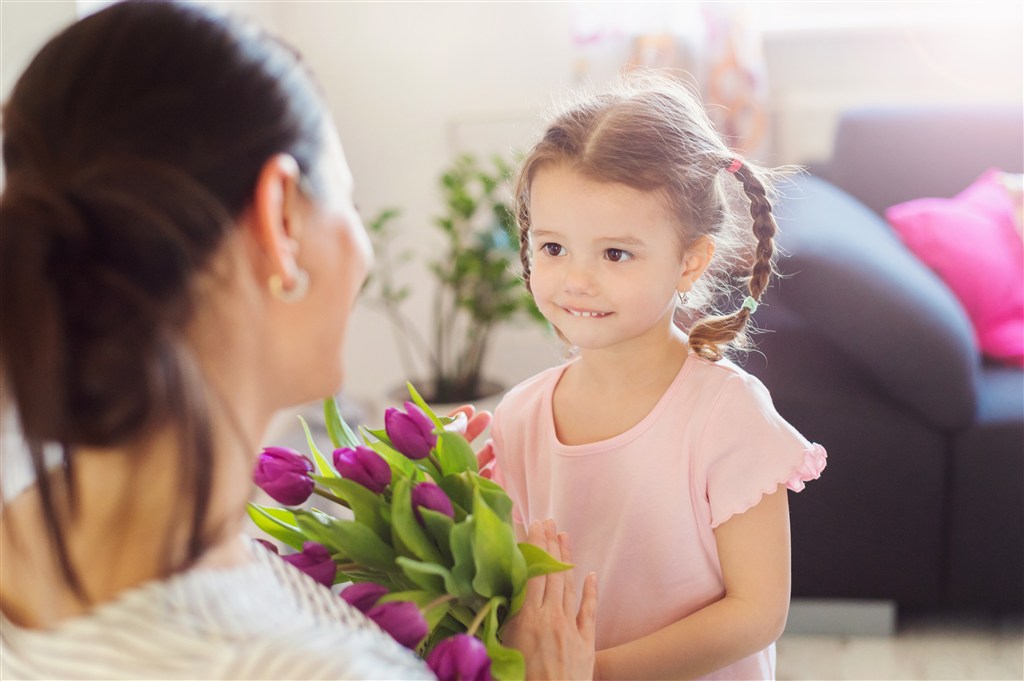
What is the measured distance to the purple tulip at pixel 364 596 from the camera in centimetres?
82

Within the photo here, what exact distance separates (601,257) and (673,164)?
0.41 feet

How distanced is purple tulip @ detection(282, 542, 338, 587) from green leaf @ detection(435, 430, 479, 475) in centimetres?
13

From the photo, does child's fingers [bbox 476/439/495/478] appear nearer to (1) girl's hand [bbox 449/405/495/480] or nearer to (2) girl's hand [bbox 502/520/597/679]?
(1) girl's hand [bbox 449/405/495/480]

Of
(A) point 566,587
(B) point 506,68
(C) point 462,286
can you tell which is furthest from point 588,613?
(B) point 506,68

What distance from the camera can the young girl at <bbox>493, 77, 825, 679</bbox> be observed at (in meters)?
1.00

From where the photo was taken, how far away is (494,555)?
2.66 ft

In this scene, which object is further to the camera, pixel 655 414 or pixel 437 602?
pixel 655 414

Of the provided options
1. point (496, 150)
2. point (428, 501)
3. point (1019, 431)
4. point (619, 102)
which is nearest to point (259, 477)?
point (428, 501)

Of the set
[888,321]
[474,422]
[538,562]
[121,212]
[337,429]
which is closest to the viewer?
[121,212]

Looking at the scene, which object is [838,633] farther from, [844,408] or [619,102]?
[619,102]

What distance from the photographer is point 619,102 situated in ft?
3.56

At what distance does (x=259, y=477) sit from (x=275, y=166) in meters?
0.32

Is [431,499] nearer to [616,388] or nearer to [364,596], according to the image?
[364,596]

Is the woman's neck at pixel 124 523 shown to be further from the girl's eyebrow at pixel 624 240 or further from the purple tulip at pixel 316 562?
the girl's eyebrow at pixel 624 240
